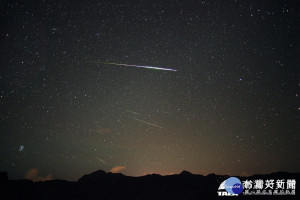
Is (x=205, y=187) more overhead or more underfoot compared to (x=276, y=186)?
more underfoot

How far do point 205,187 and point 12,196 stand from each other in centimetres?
5246

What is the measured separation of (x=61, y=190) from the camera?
231 ft

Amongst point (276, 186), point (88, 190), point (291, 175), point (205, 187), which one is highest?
point (276, 186)

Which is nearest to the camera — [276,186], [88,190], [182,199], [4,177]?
[276,186]

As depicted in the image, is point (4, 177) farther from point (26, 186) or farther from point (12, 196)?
point (26, 186)

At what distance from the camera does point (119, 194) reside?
229 ft

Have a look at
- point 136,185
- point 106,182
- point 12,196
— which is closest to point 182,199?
point 136,185

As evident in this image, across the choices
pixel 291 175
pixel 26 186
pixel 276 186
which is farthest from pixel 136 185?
pixel 276 186

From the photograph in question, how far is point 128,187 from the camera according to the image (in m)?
71.6

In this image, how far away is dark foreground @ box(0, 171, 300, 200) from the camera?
61.6m

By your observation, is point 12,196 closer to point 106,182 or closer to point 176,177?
point 106,182

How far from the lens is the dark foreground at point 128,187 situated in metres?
61.6

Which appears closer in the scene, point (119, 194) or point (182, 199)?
point (182, 199)

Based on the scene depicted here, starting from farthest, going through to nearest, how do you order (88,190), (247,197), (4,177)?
(88,190), (4,177), (247,197)
